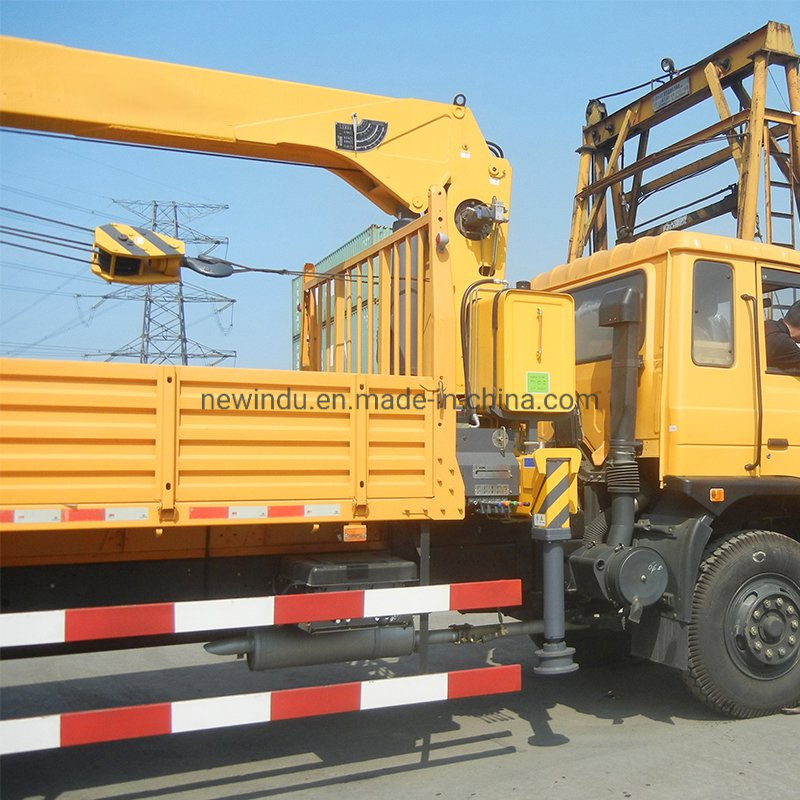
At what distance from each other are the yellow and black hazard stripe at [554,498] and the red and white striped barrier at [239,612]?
1.25ft

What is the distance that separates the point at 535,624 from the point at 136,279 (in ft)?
9.83

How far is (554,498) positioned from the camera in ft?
15.2

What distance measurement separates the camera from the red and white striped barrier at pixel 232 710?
347 cm

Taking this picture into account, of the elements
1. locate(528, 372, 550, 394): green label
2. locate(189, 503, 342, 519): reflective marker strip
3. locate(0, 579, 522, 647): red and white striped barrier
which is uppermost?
locate(528, 372, 550, 394): green label

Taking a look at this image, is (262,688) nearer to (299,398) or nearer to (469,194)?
(299,398)

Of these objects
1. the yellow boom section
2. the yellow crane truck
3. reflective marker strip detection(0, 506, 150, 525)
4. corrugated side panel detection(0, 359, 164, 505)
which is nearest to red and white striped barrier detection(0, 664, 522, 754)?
the yellow crane truck

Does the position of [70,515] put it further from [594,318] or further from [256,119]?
[594,318]

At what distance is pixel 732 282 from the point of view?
5.24m

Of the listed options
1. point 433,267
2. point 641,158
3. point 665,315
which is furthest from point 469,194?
point 641,158

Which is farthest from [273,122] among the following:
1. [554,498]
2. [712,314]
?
[712,314]

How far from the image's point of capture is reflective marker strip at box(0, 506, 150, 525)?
3514 mm

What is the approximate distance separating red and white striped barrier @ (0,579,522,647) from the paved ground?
2.89ft

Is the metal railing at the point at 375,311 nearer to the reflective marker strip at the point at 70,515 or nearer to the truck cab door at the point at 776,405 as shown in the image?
the reflective marker strip at the point at 70,515

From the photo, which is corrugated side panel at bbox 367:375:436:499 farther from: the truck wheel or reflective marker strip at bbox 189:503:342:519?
the truck wheel
